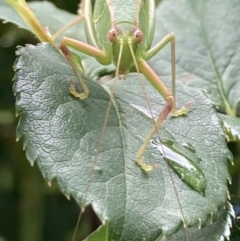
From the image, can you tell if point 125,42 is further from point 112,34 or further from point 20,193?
point 20,193

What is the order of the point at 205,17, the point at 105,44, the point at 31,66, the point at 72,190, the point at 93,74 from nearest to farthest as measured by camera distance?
Result: the point at 72,190
the point at 31,66
the point at 105,44
the point at 93,74
the point at 205,17

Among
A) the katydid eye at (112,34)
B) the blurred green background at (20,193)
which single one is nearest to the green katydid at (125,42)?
the katydid eye at (112,34)

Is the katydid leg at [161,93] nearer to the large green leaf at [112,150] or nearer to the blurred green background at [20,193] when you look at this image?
the large green leaf at [112,150]

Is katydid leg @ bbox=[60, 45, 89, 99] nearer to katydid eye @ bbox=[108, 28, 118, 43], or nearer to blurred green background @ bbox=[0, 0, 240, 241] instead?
katydid eye @ bbox=[108, 28, 118, 43]

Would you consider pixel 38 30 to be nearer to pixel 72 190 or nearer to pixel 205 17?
pixel 72 190

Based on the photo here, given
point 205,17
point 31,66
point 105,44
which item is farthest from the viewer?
point 205,17

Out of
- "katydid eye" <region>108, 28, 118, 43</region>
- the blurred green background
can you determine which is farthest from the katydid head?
the blurred green background

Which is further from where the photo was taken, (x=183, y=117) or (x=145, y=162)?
(x=183, y=117)

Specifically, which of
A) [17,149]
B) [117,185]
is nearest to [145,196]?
[117,185]
